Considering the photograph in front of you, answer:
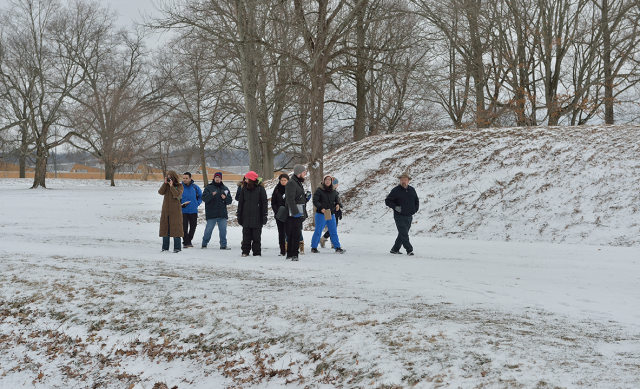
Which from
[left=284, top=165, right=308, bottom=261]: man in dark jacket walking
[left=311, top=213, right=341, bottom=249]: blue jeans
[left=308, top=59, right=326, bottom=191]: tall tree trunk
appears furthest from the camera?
[left=308, top=59, right=326, bottom=191]: tall tree trunk

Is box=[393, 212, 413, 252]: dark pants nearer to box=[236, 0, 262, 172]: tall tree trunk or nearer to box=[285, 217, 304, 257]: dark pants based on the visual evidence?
box=[285, 217, 304, 257]: dark pants

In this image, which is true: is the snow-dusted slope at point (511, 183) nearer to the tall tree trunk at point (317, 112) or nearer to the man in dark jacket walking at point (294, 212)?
the tall tree trunk at point (317, 112)

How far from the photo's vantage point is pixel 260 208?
9516 mm

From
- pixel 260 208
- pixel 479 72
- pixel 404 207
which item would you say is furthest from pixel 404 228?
pixel 479 72

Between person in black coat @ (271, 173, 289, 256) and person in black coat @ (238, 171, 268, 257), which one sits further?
person in black coat @ (271, 173, 289, 256)

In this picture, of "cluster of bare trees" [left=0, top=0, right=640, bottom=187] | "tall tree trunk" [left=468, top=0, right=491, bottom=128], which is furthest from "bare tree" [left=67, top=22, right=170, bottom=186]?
"tall tree trunk" [left=468, top=0, right=491, bottom=128]

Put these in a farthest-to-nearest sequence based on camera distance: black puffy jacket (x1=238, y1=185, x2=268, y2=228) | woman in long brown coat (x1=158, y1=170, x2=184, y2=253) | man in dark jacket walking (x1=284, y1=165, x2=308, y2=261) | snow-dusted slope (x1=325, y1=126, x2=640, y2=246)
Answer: snow-dusted slope (x1=325, y1=126, x2=640, y2=246), woman in long brown coat (x1=158, y1=170, x2=184, y2=253), black puffy jacket (x1=238, y1=185, x2=268, y2=228), man in dark jacket walking (x1=284, y1=165, x2=308, y2=261)

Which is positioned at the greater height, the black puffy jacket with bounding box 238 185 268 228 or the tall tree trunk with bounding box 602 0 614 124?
the tall tree trunk with bounding box 602 0 614 124

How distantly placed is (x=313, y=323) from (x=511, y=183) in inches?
446

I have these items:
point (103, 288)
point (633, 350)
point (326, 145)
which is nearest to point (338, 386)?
point (633, 350)

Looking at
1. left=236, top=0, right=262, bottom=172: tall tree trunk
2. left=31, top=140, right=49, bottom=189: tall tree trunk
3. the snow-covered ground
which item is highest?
left=236, top=0, right=262, bottom=172: tall tree trunk

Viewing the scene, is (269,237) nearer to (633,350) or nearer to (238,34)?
(238,34)

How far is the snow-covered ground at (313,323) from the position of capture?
4016 mm

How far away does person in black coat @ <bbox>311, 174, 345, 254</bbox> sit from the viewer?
10.2 metres
